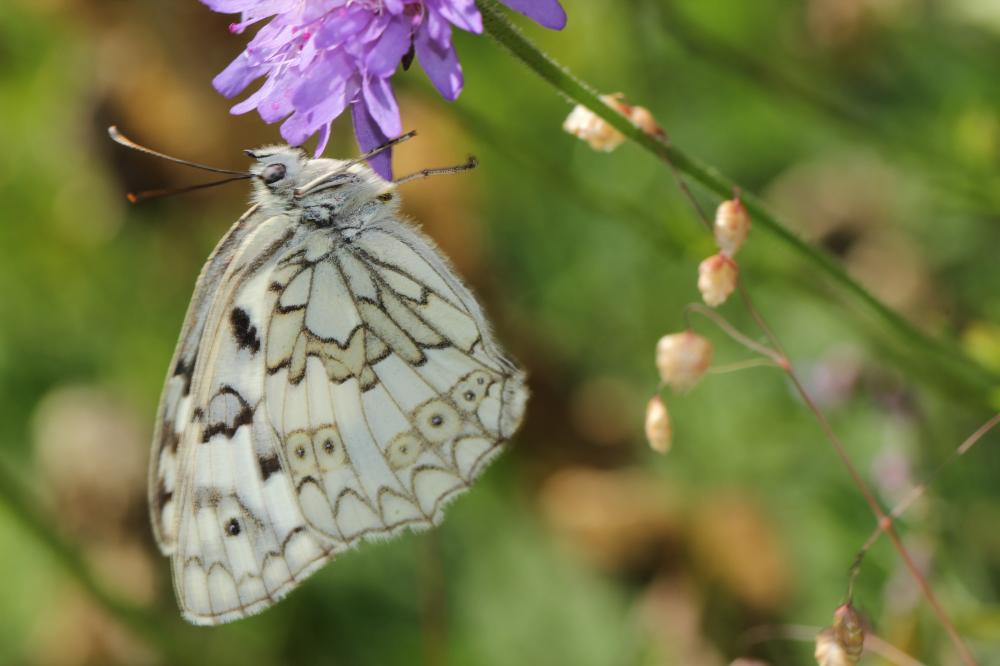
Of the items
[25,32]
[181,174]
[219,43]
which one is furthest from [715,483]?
[25,32]

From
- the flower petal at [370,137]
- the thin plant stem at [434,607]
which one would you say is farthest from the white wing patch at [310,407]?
the thin plant stem at [434,607]

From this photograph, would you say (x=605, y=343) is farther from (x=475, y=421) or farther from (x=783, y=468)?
(x=475, y=421)

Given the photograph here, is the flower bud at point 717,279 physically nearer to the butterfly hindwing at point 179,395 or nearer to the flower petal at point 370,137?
the flower petal at point 370,137

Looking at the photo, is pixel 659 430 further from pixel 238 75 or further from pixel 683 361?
pixel 238 75

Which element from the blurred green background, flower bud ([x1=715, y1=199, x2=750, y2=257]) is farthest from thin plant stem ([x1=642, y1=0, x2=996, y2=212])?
flower bud ([x1=715, y1=199, x2=750, y2=257])

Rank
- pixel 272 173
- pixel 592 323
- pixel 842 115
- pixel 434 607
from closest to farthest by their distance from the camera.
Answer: pixel 272 173 < pixel 842 115 < pixel 434 607 < pixel 592 323

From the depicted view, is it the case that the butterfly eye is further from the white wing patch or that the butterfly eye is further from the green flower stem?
the green flower stem

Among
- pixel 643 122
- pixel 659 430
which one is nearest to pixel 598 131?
pixel 643 122
